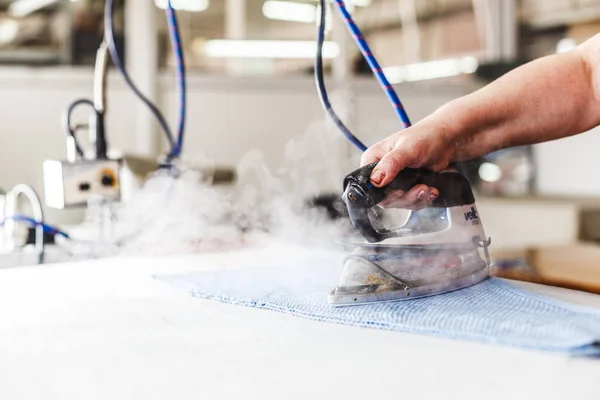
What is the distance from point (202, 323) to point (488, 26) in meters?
3.29

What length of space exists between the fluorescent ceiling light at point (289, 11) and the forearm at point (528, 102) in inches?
95.1

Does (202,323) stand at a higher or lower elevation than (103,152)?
lower

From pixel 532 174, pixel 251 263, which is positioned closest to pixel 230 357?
pixel 251 263

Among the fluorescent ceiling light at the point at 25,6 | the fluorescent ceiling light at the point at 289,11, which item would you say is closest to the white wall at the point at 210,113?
the fluorescent ceiling light at the point at 289,11

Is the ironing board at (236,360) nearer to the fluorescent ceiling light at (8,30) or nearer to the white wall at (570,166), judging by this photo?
the white wall at (570,166)

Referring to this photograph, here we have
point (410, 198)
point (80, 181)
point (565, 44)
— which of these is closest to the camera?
point (410, 198)

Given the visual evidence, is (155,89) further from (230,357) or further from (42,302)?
(230,357)

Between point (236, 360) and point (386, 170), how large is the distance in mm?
289

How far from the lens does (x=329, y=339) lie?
1.90 feet

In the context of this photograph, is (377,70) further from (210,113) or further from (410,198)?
(210,113)

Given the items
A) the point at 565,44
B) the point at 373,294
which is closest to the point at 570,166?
the point at 565,44

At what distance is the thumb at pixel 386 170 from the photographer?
71 cm

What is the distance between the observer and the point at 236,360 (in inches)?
20.5

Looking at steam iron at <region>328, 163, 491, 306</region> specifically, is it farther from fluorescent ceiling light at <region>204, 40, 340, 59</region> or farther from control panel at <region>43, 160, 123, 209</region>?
fluorescent ceiling light at <region>204, 40, 340, 59</region>
